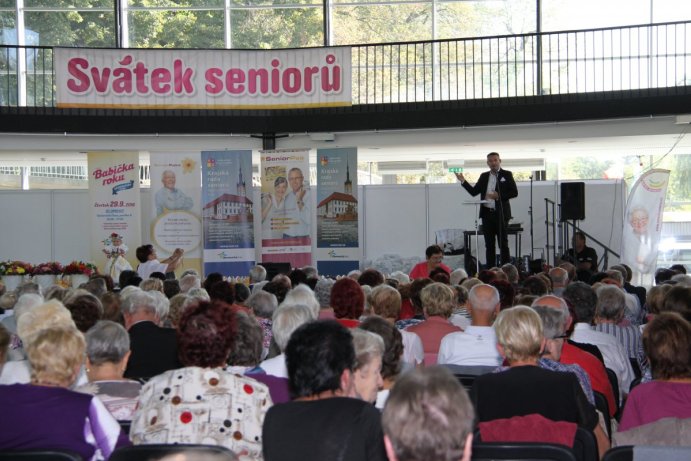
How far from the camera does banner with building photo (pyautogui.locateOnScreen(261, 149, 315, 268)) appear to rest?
47.3 feet

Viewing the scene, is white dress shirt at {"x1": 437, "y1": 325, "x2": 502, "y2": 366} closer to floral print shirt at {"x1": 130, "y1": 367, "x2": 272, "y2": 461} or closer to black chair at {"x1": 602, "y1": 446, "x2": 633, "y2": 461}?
floral print shirt at {"x1": 130, "y1": 367, "x2": 272, "y2": 461}

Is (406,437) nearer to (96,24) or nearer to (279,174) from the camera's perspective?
(279,174)

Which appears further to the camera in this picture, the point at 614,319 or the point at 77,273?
the point at 77,273

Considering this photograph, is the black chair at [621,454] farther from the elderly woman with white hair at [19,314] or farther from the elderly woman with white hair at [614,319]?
the elderly woman with white hair at [19,314]

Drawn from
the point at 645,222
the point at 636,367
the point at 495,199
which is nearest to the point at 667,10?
the point at 645,222

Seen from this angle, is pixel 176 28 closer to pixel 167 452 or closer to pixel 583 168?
pixel 583 168

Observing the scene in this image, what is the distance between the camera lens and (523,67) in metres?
17.2

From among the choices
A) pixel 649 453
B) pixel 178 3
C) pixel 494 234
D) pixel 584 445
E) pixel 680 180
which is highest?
pixel 178 3

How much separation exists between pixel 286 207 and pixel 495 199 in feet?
13.3

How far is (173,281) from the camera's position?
846 cm

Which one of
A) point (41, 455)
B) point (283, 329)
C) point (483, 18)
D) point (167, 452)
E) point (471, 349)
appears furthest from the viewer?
point (483, 18)

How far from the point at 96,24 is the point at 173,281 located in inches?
492

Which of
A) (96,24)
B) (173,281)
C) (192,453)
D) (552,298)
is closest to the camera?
(192,453)

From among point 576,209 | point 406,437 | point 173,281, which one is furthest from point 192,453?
point 576,209
